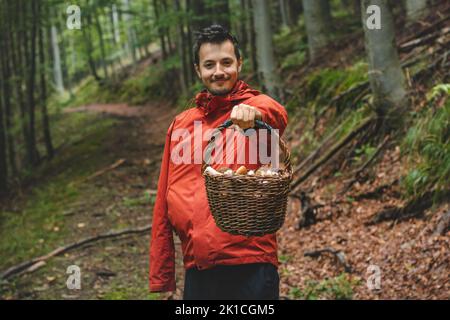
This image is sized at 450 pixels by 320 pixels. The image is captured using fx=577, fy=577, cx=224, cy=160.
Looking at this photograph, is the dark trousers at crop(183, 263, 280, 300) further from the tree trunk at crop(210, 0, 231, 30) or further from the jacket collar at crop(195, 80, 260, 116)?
→ the tree trunk at crop(210, 0, 231, 30)

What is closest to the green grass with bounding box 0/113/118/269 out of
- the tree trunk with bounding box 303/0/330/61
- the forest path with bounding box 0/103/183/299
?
the forest path with bounding box 0/103/183/299

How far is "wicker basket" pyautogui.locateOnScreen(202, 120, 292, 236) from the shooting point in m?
2.67

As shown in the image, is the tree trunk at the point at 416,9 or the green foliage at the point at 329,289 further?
the tree trunk at the point at 416,9

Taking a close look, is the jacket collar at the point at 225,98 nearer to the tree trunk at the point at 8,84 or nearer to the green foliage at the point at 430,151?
the green foliage at the point at 430,151

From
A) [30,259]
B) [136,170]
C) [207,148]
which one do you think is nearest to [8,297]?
[30,259]

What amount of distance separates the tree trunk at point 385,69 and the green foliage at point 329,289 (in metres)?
2.86

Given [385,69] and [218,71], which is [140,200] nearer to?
[385,69]

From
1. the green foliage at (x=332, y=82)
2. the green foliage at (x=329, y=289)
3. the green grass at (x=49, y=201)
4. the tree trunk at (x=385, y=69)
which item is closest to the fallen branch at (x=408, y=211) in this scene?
the green foliage at (x=329, y=289)

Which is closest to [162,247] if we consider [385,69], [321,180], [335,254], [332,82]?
[335,254]

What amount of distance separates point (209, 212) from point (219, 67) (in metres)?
0.74

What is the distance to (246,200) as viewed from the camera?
270 centimetres

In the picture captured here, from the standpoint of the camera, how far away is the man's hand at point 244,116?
8.61 feet
